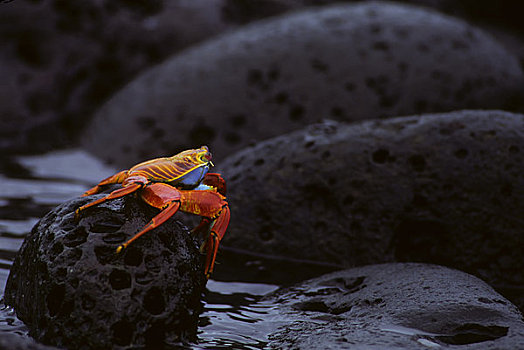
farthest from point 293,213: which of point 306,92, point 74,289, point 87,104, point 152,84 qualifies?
point 87,104

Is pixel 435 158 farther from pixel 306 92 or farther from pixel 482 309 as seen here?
pixel 306 92

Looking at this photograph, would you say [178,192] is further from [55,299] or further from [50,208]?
[50,208]

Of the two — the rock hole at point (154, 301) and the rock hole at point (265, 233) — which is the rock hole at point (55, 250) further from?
the rock hole at point (265, 233)

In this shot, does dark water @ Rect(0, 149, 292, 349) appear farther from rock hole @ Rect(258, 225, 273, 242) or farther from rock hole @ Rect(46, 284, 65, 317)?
rock hole @ Rect(258, 225, 273, 242)

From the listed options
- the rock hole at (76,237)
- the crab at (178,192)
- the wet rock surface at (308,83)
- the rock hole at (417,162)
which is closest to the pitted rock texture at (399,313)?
the crab at (178,192)

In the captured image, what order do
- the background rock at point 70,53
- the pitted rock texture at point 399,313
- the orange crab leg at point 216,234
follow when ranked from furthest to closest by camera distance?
the background rock at point 70,53, the orange crab leg at point 216,234, the pitted rock texture at point 399,313

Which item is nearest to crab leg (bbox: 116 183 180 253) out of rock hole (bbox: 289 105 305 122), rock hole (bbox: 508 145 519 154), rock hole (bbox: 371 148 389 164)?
rock hole (bbox: 371 148 389 164)

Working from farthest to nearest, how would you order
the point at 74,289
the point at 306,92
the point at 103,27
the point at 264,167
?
the point at 103,27 < the point at 306,92 < the point at 264,167 < the point at 74,289
